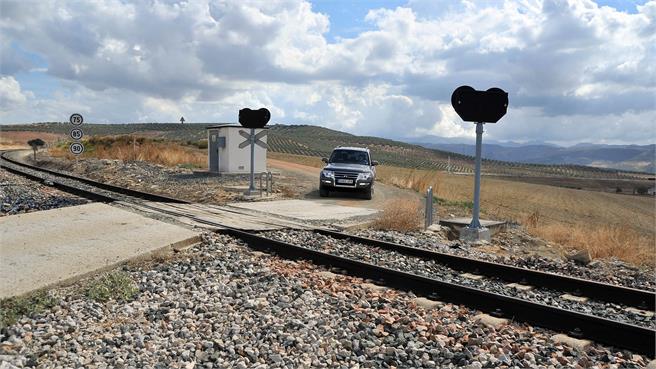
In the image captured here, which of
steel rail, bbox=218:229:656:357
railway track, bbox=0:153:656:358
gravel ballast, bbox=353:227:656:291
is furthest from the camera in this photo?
gravel ballast, bbox=353:227:656:291

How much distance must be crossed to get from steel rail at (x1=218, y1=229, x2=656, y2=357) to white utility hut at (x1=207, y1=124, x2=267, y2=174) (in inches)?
715

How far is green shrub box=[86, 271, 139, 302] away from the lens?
7.04 metres

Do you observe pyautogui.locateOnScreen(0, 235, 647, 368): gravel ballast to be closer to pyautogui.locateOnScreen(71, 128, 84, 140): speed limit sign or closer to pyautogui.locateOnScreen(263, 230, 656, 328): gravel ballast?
pyautogui.locateOnScreen(263, 230, 656, 328): gravel ballast

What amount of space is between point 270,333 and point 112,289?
7.91ft

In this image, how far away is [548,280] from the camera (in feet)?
27.9

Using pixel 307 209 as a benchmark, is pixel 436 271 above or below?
above

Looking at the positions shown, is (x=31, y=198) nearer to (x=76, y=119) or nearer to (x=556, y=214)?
(x=76, y=119)

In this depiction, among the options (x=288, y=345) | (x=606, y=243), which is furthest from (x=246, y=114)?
(x=288, y=345)

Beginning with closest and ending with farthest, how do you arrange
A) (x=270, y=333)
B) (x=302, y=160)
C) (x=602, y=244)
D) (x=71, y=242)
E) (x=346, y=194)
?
(x=270, y=333), (x=71, y=242), (x=602, y=244), (x=346, y=194), (x=302, y=160)

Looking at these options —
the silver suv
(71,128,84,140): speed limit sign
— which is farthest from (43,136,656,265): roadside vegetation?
(71,128,84,140): speed limit sign

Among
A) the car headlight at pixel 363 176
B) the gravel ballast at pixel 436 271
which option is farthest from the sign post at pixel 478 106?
the car headlight at pixel 363 176

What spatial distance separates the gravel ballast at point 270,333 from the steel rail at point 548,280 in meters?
2.15

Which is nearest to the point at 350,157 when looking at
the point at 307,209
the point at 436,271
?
the point at 307,209

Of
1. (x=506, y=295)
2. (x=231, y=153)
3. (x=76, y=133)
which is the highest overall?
(x=76, y=133)
